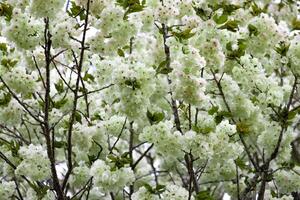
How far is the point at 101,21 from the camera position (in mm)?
3656

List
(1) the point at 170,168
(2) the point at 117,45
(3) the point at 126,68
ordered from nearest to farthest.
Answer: (3) the point at 126,68, (2) the point at 117,45, (1) the point at 170,168

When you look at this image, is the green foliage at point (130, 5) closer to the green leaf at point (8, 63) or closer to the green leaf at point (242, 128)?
the green leaf at point (8, 63)

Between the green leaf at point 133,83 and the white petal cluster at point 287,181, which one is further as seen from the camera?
the white petal cluster at point 287,181

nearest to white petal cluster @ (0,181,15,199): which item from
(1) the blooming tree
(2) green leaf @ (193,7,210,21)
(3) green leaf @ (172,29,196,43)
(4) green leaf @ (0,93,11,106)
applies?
(1) the blooming tree

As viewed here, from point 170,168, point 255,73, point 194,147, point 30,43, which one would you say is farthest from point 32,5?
point 170,168

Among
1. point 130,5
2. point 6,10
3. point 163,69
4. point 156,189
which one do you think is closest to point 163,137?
point 156,189

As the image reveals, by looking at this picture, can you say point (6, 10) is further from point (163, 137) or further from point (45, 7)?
point (163, 137)

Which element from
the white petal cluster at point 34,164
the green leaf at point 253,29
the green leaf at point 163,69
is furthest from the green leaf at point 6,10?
the green leaf at point 253,29

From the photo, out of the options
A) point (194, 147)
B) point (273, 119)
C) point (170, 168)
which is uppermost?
point (170, 168)

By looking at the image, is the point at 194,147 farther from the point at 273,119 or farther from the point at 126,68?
the point at 273,119

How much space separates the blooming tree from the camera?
3.56 meters

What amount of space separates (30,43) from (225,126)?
153cm

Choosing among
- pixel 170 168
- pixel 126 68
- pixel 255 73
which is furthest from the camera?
pixel 170 168

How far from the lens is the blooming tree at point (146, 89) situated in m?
3.56
